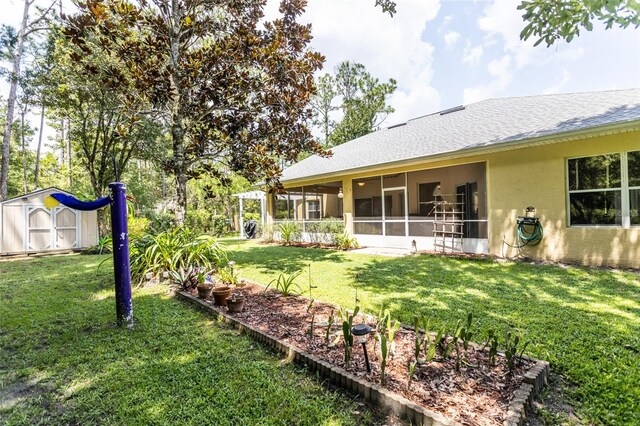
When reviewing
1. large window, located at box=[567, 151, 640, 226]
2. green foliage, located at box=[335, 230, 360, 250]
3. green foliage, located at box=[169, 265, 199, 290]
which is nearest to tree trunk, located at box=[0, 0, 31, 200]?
green foliage, located at box=[169, 265, 199, 290]

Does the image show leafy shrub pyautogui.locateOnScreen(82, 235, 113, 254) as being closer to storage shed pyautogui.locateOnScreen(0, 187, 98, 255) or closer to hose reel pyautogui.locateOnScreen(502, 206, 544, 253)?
storage shed pyautogui.locateOnScreen(0, 187, 98, 255)

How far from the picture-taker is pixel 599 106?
24.6ft

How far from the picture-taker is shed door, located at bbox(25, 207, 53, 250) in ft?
35.8

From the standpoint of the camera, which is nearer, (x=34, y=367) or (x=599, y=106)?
(x=34, y=367)

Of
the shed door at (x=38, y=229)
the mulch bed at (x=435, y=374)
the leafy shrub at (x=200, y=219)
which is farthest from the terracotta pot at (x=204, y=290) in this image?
the leafy shrub at (x=200, y=219)

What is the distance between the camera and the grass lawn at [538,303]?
2.42m

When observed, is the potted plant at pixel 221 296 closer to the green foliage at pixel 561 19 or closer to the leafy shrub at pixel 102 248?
the green foliage at pixel 561 19

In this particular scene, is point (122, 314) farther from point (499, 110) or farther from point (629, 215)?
point (499, 110)

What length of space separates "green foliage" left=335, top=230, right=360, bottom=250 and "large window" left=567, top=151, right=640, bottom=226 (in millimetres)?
6173

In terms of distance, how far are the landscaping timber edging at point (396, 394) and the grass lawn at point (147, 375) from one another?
12cm

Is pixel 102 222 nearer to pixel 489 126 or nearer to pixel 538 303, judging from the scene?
pixel 489 126

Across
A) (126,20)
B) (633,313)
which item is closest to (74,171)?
(126,20)

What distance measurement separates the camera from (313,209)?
14492 millimetres

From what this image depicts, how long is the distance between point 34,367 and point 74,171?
69.4 feet
